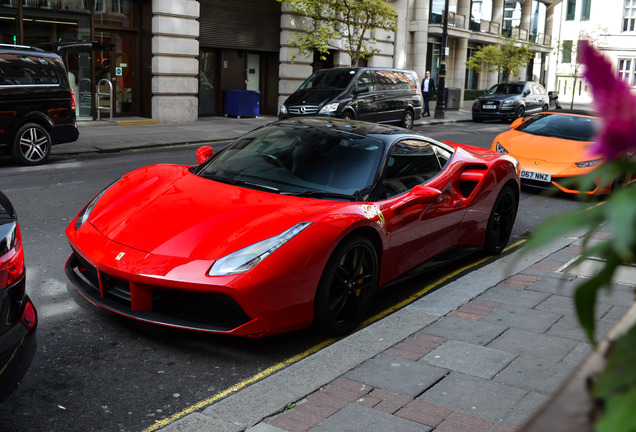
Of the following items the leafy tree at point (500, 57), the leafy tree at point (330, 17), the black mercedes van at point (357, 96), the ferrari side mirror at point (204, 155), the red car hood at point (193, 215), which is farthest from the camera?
the leafy tree at point (500, 57)

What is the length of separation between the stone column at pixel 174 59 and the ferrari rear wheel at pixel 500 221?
1535cm

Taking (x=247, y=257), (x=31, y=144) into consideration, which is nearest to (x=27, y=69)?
(x=31, y=144)

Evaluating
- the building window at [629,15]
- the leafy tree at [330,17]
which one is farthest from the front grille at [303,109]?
the building window at [629,15]

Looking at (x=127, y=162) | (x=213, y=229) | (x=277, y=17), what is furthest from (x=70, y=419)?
(x=277, y=17)

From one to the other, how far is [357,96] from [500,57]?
2242cm

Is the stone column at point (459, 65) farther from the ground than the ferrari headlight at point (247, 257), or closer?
farther from the ground

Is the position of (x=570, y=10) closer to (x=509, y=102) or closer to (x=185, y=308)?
(x=509, y=102)

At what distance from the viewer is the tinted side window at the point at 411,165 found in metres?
5.39

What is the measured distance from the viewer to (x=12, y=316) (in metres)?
3.09

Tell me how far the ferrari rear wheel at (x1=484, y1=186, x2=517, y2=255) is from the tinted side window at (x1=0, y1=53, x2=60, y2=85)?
28.0 feet

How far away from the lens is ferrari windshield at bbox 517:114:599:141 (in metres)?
11.6

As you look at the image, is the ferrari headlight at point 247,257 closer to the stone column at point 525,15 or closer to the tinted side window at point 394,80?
the tinted side window at point 394,80

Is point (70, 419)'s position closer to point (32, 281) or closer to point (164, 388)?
point (164, 388)

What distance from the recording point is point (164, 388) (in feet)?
12.9
